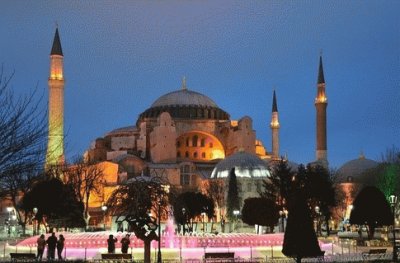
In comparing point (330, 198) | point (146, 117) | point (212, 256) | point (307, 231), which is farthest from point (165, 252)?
point (146, 117)

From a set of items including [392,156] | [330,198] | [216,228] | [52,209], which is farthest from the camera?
[392,156]

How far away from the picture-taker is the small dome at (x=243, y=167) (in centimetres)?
6838

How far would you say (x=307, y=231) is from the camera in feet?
66.4

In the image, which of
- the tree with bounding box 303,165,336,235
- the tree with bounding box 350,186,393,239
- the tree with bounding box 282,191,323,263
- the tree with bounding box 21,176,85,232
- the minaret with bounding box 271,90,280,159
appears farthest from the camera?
the minaret with bounding box 271,90,280,159

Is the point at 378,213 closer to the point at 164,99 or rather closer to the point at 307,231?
the point at 307,231

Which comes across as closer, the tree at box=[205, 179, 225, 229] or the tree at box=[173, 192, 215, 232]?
the tree at box=[173, 192, 215, 232]

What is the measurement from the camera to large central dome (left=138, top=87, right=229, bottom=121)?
275 feet

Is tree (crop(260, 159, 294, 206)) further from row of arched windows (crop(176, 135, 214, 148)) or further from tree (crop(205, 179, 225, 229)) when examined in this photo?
row of arched windows (crop(176, 135, 214, 148))

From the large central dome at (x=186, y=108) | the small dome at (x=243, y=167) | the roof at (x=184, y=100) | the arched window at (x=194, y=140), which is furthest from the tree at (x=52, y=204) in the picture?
the roof at (x=184, y=100)

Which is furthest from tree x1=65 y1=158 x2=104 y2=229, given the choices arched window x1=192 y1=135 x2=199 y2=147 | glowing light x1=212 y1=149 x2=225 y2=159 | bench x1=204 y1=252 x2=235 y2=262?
bench x1=204 y1=252 x2=235 y2=262

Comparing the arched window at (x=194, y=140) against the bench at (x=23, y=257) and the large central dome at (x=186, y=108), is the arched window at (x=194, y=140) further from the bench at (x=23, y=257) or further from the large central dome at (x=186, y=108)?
the bench at (x=23, y=257)

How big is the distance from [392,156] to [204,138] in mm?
21928

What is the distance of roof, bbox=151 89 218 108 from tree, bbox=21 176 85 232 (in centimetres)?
4245

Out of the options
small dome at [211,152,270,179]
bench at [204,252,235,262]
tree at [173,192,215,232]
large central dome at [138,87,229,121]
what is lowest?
bench at [204,252,235,262]
